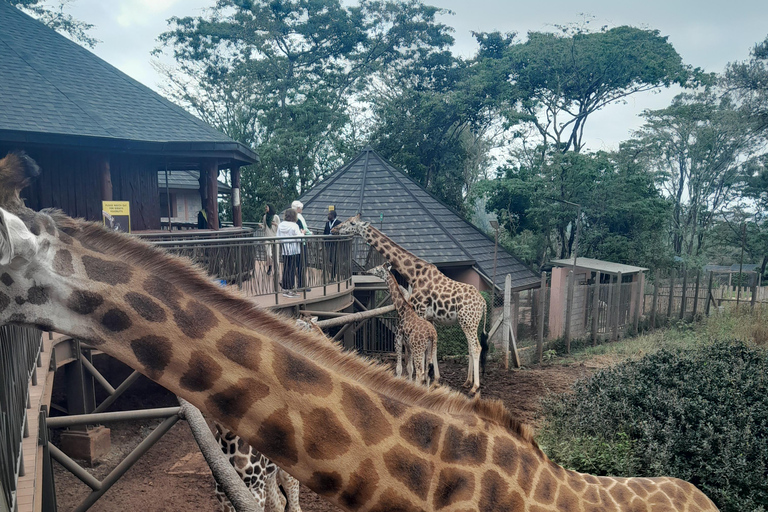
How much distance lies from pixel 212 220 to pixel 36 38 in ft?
20.2

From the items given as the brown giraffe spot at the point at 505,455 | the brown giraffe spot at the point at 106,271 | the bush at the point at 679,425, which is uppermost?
the brown giraffe spot at the point at 106,271

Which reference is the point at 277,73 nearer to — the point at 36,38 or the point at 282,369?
the point at 36,38

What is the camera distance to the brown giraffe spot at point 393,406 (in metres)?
2.32

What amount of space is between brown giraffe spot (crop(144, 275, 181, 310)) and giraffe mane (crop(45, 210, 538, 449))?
3cm

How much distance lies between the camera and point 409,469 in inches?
89.5

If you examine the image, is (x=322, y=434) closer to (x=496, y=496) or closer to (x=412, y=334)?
(x=496, y=496)

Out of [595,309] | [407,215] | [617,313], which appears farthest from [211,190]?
[617,313]

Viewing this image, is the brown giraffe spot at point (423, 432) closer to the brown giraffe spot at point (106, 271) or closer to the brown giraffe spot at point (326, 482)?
the brown giraffe spot at point (326, 482)

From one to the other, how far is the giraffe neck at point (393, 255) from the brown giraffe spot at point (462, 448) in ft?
27.1

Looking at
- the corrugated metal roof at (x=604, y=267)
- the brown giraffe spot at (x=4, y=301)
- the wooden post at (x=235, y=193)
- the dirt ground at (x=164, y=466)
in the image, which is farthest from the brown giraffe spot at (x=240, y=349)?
the corrugated metal roof at (x=604, y=267)

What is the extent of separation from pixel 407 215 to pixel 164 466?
12.9m

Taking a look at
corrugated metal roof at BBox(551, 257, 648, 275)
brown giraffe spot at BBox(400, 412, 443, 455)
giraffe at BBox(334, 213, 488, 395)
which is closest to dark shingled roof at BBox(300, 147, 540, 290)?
corrugated metal roof at BBox(551, 257, 648, 275)

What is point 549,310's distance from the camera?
49.1 ft

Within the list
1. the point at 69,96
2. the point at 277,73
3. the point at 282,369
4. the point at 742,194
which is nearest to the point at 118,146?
the point at 69,96
